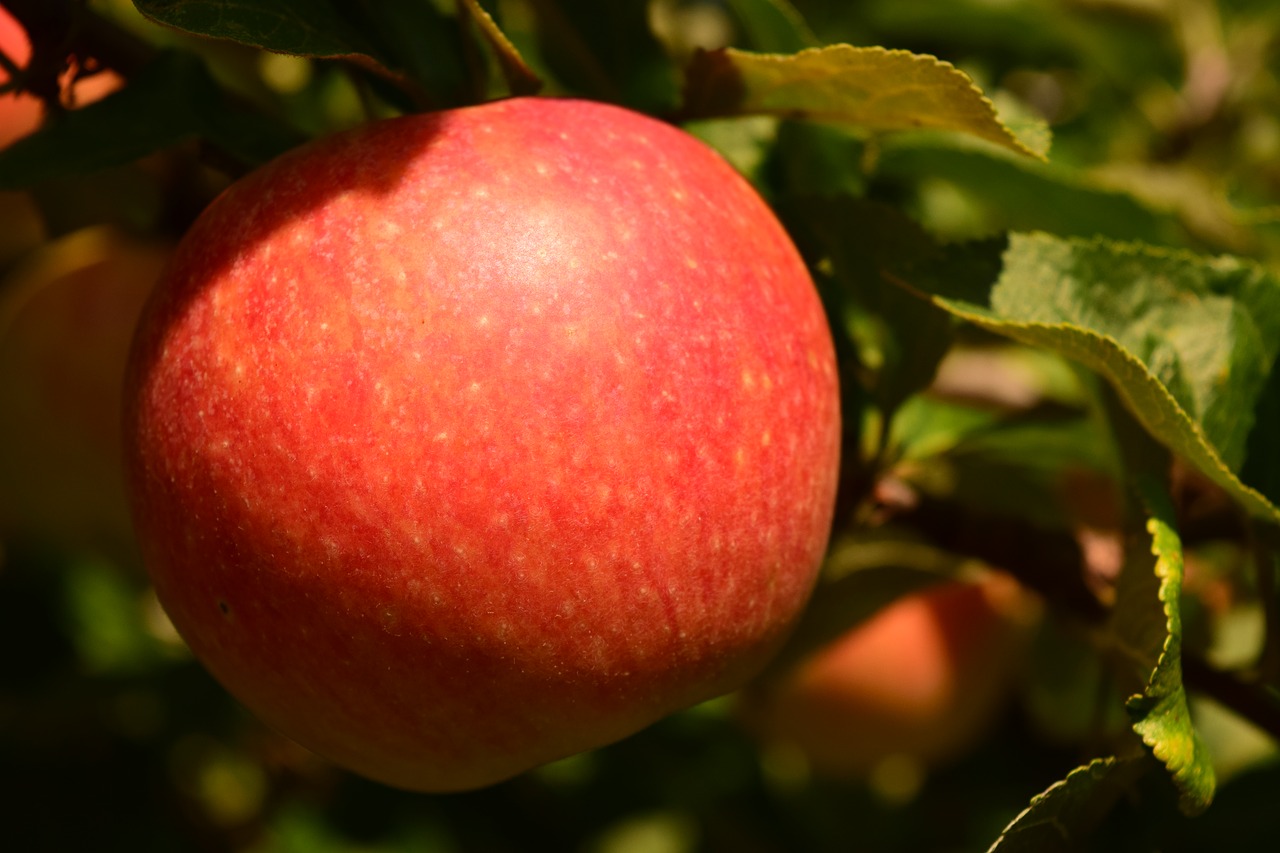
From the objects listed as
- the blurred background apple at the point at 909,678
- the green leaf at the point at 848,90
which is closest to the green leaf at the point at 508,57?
the green leaf at the point at 848,90

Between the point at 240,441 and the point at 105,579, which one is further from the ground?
the point at 240,441

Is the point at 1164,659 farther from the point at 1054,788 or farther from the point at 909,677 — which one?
the point at 909,677

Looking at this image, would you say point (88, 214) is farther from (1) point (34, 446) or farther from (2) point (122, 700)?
(2) point (122, 700)

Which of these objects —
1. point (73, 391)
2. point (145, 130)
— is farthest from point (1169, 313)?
point (73, 391)

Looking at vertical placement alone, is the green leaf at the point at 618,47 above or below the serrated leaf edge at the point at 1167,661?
above

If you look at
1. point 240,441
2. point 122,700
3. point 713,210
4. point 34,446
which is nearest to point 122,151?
point 240,441

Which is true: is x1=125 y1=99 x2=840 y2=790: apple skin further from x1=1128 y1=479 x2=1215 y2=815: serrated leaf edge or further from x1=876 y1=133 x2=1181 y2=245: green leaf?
x1=876 y1=133 x2=1181 y2=245: green leaf

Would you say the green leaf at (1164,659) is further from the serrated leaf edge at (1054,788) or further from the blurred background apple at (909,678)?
the blurred background apple at (909,678)
